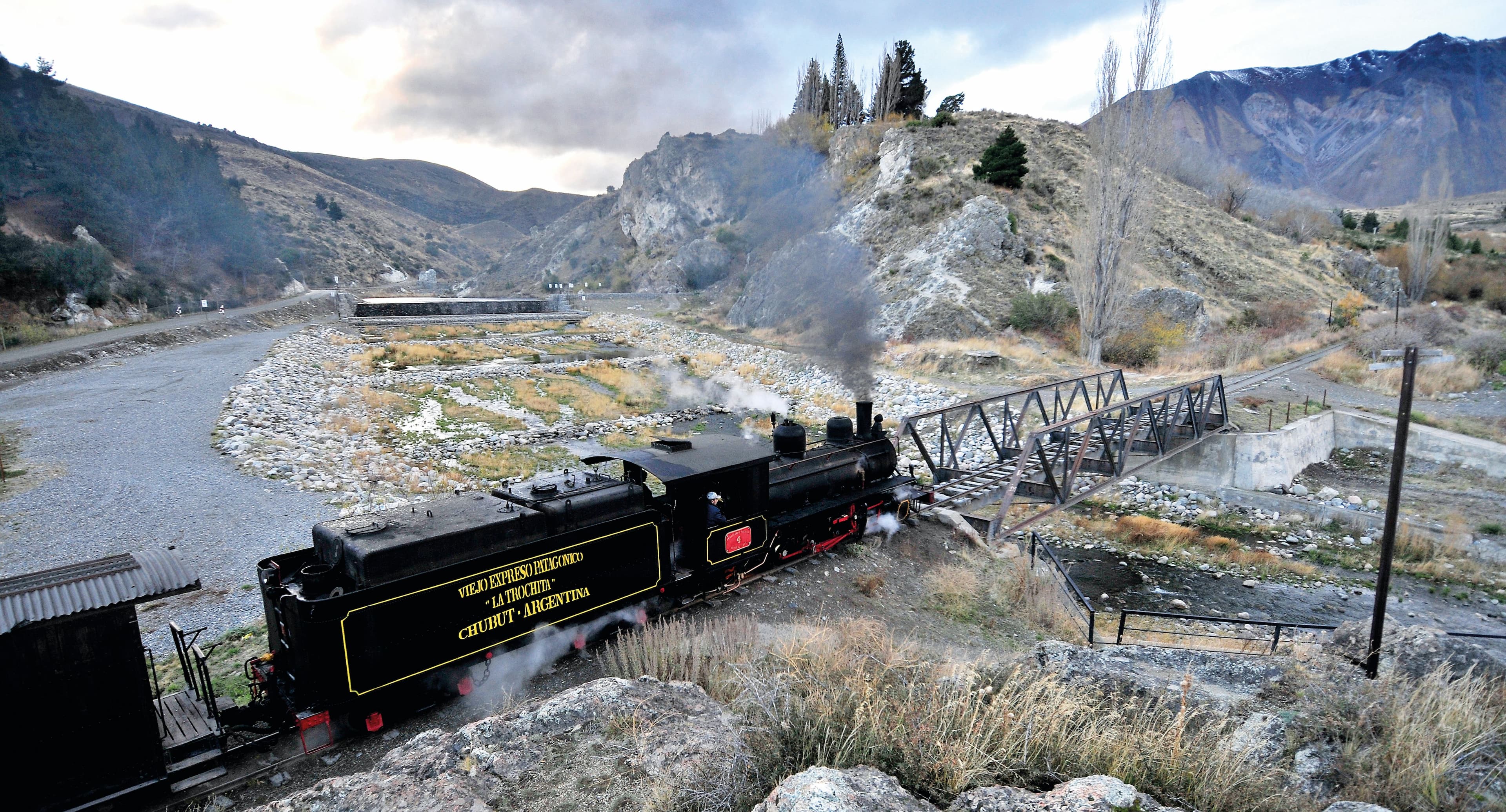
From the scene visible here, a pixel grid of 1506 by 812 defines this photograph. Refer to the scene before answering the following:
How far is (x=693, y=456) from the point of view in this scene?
11219 millimetres

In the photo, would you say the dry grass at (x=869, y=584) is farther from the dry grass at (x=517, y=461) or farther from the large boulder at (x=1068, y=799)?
the dry grass at (x=517, y=461)

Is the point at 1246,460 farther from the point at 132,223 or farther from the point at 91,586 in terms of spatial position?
the point at 132,223

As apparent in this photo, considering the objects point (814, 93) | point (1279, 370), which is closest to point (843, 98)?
point (814, 93)

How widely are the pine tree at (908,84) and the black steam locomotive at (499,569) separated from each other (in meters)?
76.3

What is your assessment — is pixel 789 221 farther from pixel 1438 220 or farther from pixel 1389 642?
pixel 1389 642

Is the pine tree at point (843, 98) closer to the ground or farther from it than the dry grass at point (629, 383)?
farther from it

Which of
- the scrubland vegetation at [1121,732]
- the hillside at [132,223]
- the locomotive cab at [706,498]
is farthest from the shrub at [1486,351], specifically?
the hillside at [132,223]

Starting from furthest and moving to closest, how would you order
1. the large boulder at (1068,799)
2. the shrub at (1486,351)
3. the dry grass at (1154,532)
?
the shrub at (1486,351), the dry grass at (1154,532), the large boulder at (1068,799)

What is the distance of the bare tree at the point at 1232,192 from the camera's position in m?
65.8

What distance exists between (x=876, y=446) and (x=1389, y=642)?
917 cm

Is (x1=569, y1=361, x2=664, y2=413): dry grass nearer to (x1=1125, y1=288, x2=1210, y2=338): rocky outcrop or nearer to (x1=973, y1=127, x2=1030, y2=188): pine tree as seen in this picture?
A: (x1=1125, y1=288, x2=1210, y2=338): rocky outcrop

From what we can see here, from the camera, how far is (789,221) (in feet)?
250

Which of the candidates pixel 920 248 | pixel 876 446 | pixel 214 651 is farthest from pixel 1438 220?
pixel 214 651

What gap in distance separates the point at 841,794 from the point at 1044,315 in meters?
39.7
